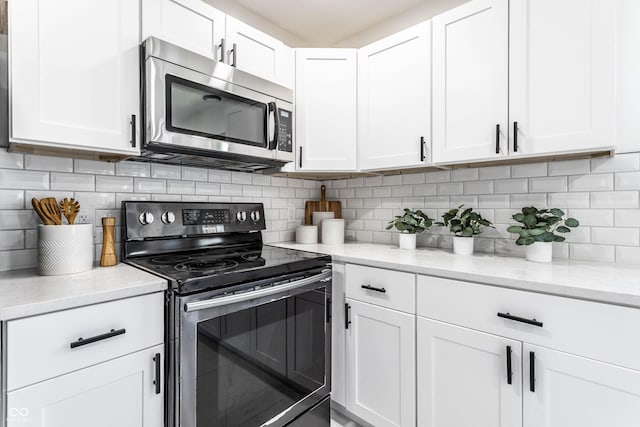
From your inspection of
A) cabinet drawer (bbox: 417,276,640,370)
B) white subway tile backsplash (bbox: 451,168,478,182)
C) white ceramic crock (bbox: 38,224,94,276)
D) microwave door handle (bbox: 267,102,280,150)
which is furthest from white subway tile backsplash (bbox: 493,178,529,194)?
white ceramic crock (bbox: 38,224,94,276)

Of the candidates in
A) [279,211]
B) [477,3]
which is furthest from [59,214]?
[477,3]

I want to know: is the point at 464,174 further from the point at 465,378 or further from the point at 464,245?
the point at 465,378

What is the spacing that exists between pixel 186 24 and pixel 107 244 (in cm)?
111

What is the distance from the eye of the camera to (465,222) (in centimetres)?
181

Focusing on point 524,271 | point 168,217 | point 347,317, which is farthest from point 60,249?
point 524,271

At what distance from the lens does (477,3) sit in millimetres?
1570

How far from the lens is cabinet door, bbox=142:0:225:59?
1.42 metres

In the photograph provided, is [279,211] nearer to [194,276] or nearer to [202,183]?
[202,183]

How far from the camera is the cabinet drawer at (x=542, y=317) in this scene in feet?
3.16

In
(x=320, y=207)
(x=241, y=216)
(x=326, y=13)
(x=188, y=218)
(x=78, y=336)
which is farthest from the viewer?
(x=320, y=207)

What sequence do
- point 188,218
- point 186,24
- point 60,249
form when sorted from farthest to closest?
point 188,218, point 186,24, point 60,249

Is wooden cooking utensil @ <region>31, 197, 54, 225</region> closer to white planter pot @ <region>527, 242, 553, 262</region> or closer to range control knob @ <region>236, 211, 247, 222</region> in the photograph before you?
range control knob @ <region>236, 211, 247, 222</region>

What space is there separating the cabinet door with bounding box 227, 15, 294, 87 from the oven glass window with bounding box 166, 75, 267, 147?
0.77 ft

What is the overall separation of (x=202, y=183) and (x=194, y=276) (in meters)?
0.89
